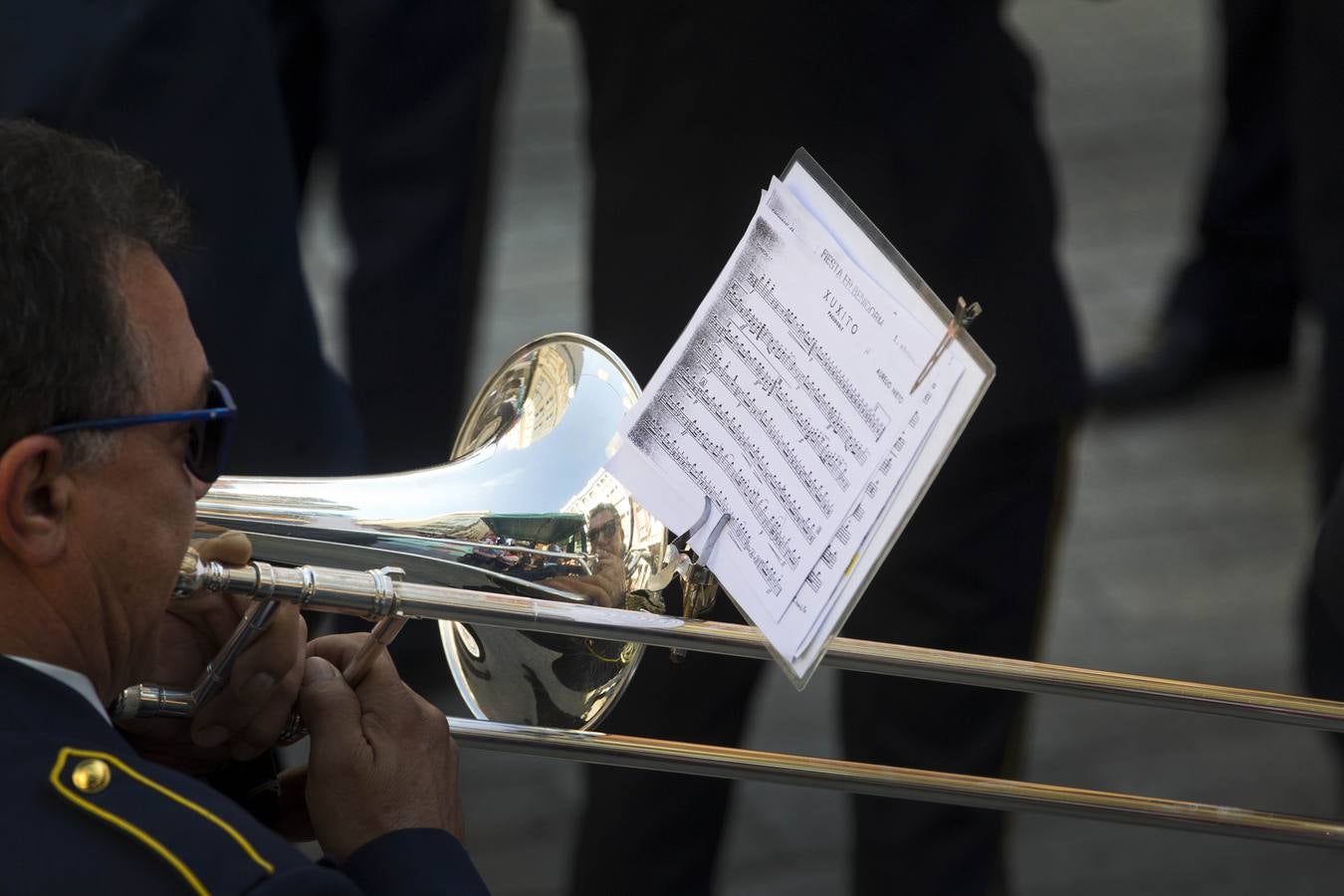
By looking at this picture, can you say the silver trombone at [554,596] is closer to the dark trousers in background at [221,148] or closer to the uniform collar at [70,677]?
the uniform collar at [70,677]

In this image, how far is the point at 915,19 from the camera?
2424 mm

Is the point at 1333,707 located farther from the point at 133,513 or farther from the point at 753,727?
the point at 753,727

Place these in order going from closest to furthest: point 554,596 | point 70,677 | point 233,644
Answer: point 70,677 < point 233,644 < point 554,596

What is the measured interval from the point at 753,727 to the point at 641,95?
1.21 metres

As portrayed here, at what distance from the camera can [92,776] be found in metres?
1.21

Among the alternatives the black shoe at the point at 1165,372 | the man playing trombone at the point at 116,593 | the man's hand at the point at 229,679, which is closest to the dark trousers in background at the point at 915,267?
the man's hand at the point at 229,679

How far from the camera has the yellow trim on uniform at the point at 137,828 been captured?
1.18 meters

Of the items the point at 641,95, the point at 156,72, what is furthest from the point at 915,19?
the point at 156,72

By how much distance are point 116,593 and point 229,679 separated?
23cm

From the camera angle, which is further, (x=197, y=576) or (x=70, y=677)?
(x=197, y=576)

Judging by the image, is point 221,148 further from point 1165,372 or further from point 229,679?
point 1165,372

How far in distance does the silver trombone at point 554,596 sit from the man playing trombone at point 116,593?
0.11 m

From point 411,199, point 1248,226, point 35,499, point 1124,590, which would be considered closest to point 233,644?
point 35,499

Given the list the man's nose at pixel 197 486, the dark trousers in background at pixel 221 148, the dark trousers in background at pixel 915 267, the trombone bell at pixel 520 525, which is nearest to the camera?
the man's nose at pixel 197 486
